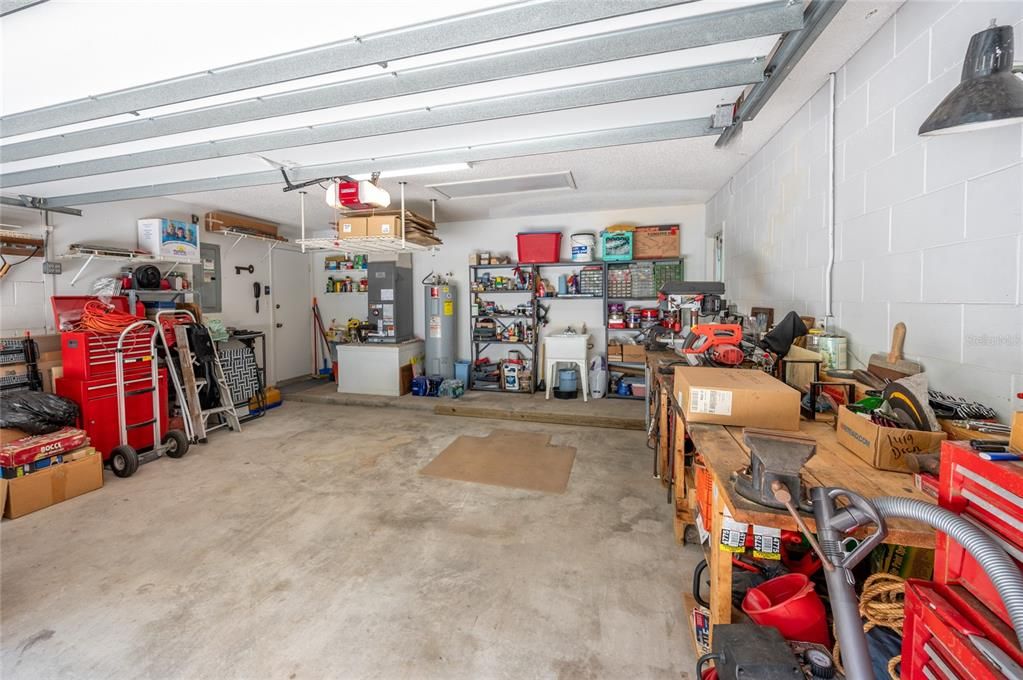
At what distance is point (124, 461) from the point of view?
3.37 metres

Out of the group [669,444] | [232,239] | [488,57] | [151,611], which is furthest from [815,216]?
[232,239]

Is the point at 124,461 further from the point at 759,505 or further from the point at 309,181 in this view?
the point at 759,505

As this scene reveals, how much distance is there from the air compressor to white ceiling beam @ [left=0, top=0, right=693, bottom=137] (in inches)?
157

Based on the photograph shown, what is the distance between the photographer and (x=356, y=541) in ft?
8.09

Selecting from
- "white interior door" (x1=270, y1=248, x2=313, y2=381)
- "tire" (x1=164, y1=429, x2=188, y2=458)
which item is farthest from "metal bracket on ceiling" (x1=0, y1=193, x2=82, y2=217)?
"tire" (x1=164, y1=429, x2=188, y2=458)

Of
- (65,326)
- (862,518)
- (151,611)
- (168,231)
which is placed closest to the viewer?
(862,518)

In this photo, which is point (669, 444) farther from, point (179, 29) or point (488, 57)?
point (179, 29)

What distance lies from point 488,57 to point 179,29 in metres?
1.28

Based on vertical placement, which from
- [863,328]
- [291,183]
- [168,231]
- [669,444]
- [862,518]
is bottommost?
[669,444]

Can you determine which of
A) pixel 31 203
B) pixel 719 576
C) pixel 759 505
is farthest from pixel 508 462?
pixel 31 203

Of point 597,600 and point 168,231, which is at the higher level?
point 168,231

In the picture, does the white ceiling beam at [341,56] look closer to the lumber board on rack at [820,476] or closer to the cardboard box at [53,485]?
the lumber board on rack at [820,476]

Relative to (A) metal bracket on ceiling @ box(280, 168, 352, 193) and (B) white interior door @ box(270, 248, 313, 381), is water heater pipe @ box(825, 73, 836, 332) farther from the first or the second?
(B) white interior door @ box(270, 248, 313, 381)

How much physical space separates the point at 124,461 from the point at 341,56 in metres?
3.66
